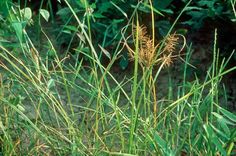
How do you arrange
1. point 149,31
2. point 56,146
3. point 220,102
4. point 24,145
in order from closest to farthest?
point 56,146
point 24,145
point 220,102
point 149,31

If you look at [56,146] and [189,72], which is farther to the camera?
[189,72]

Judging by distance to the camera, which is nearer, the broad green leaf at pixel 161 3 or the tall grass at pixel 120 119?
the tall grass at pixel 120 119

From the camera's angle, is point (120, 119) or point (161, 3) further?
point (161, 3)

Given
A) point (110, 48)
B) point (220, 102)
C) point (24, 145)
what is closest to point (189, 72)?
point (220, 102)

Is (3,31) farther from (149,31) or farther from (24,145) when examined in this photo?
(149,31)

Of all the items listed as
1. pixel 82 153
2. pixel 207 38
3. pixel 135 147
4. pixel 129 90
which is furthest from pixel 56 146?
pixel 207 38

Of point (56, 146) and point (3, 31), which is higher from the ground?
point (3, 31)

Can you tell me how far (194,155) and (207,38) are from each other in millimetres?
867

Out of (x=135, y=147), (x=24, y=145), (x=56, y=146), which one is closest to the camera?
(x=135, y=147)

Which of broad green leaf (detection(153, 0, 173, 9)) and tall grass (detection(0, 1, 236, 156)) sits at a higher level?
broad green leaf (detection(153, 0, 173, 9))

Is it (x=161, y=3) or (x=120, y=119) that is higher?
(x=161, y=3)

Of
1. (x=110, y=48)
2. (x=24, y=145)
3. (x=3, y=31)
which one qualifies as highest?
(x=3, y=31)

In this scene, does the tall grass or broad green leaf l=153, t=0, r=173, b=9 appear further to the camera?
broad green leaf l=153, t=0, r=173, b=9

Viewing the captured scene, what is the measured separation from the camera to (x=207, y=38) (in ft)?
8.61
